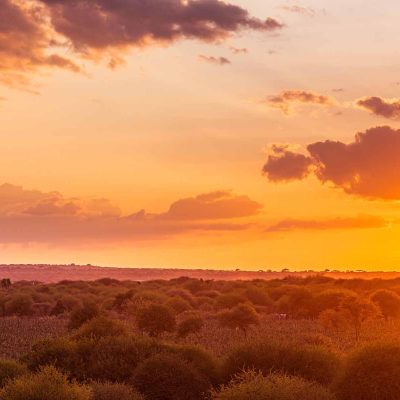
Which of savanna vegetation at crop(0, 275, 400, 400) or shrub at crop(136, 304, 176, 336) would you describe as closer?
savanna vegetation at crop(0, 275, 400, 400)

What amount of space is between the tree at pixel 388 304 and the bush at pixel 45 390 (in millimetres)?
41632

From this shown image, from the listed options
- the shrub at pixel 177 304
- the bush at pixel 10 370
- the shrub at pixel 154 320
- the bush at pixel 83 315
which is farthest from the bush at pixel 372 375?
the shrub at pixel 177 304

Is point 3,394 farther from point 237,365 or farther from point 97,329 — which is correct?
point 97,329

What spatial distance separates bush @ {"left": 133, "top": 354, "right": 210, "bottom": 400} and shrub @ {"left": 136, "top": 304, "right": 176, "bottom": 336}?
52.9 ft

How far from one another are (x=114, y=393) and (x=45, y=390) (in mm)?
2292

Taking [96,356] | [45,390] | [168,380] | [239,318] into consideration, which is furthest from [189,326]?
[45,390]

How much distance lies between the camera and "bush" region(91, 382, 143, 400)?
1985cm

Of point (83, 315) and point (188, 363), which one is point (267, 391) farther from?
point (83, 315)

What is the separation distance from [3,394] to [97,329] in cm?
1149

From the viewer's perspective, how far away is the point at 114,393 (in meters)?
20.0

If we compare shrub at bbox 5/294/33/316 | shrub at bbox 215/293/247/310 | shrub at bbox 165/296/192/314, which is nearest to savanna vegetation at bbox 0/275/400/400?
shrub at bbox 165/296/192/314

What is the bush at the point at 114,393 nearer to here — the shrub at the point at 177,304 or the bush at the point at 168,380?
the bush at the point at 168,380

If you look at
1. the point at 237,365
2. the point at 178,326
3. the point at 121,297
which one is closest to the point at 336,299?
the point at 121,297

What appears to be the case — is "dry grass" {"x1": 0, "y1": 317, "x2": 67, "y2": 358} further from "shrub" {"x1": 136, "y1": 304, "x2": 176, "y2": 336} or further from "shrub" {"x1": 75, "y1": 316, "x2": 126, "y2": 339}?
"shrub" {"x1": 136, "y1": 304, "x2": 176, "y2": 336}
